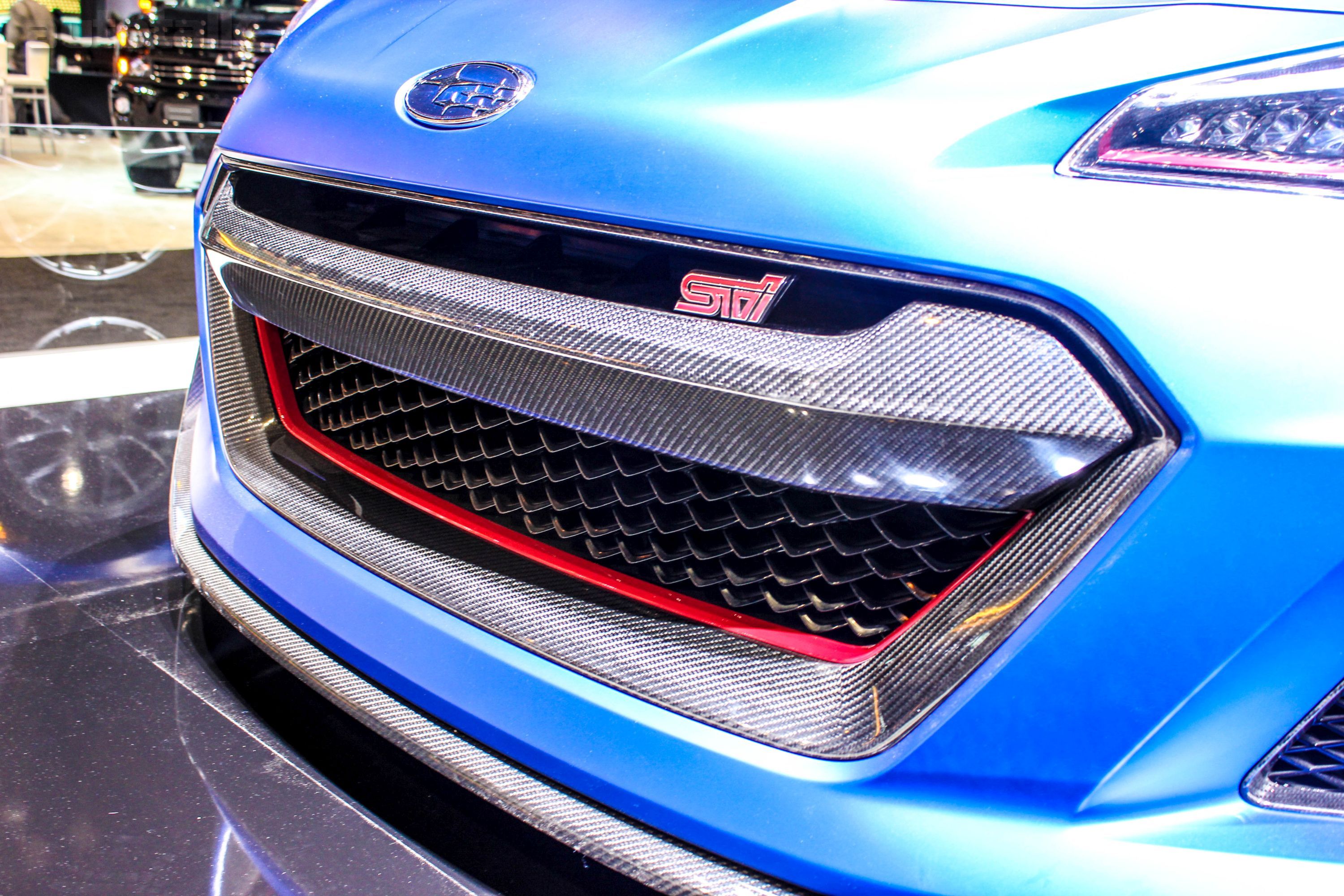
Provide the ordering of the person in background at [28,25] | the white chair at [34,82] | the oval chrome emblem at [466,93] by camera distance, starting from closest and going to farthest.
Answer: the oval chrome emblem at [466,93] → the white chair at [34,82] → the person in background at [28,25]

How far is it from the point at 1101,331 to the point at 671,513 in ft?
1.46

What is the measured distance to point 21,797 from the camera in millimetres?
1122

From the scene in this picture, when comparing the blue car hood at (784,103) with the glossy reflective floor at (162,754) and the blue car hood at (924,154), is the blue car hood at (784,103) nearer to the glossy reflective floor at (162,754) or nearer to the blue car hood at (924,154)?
the blue car hood at (924,154)

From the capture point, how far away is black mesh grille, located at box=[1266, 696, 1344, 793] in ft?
2.44

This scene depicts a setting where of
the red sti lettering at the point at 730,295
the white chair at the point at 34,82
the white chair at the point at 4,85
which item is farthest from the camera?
the white chair at the point at 34,82

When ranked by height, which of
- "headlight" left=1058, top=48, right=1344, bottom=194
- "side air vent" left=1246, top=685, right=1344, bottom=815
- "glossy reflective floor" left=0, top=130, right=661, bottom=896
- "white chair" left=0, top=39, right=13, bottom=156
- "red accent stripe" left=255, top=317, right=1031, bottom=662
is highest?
"headlight" left=1058, top=48, right=1344, bottom=194

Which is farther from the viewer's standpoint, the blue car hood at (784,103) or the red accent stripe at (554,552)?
the red accent stripe at (554,552)

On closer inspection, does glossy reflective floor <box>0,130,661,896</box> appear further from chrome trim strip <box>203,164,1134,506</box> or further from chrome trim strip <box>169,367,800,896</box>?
chrome trim strip <box>203,164,1134,506</box>

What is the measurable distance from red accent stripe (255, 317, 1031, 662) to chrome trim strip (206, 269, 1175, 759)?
0.04ft

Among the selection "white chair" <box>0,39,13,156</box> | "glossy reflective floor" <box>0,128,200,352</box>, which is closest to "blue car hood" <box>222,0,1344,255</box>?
"glossy reflective floor" <box>0,128,200,352</box>

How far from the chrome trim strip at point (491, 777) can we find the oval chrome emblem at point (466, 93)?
0.58 metres

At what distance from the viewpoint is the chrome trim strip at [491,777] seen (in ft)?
2.78

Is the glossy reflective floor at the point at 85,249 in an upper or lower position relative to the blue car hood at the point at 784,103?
lower

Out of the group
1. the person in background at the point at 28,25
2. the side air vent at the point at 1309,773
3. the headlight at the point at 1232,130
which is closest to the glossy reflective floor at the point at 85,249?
the headlight at the point at 1232,130
